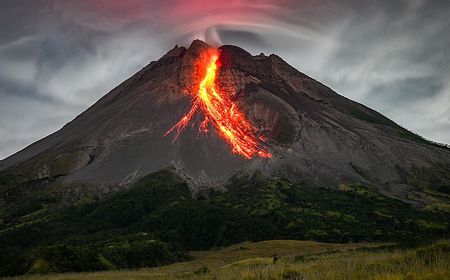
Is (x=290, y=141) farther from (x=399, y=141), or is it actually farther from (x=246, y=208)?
(x=246, y=208)

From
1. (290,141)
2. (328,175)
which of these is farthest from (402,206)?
(290,141)

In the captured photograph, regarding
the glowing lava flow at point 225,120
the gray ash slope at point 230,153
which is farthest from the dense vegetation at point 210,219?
the glowing lava flow at point 225,120

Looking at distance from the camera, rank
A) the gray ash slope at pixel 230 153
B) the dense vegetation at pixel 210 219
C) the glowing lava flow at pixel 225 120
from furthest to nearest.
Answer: the glowing lava flow at pixel 225 120, the gray ash slope at pixel 230 153, the dense vegetation at pixel 210 219

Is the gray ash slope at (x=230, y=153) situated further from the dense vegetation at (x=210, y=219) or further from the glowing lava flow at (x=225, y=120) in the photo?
the dense vegetation at (x=210, y=219)

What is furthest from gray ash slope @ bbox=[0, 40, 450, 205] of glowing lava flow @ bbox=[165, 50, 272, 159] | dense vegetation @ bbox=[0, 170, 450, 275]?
dense vegetation @ bbox=[0, 170, 450, 275]

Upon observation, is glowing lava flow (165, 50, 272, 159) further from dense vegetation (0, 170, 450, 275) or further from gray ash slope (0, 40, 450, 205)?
dense vegetation (0, 170, 450, 275)

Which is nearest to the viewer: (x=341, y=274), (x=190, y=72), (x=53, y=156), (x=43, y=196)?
(x=341, y=274)
